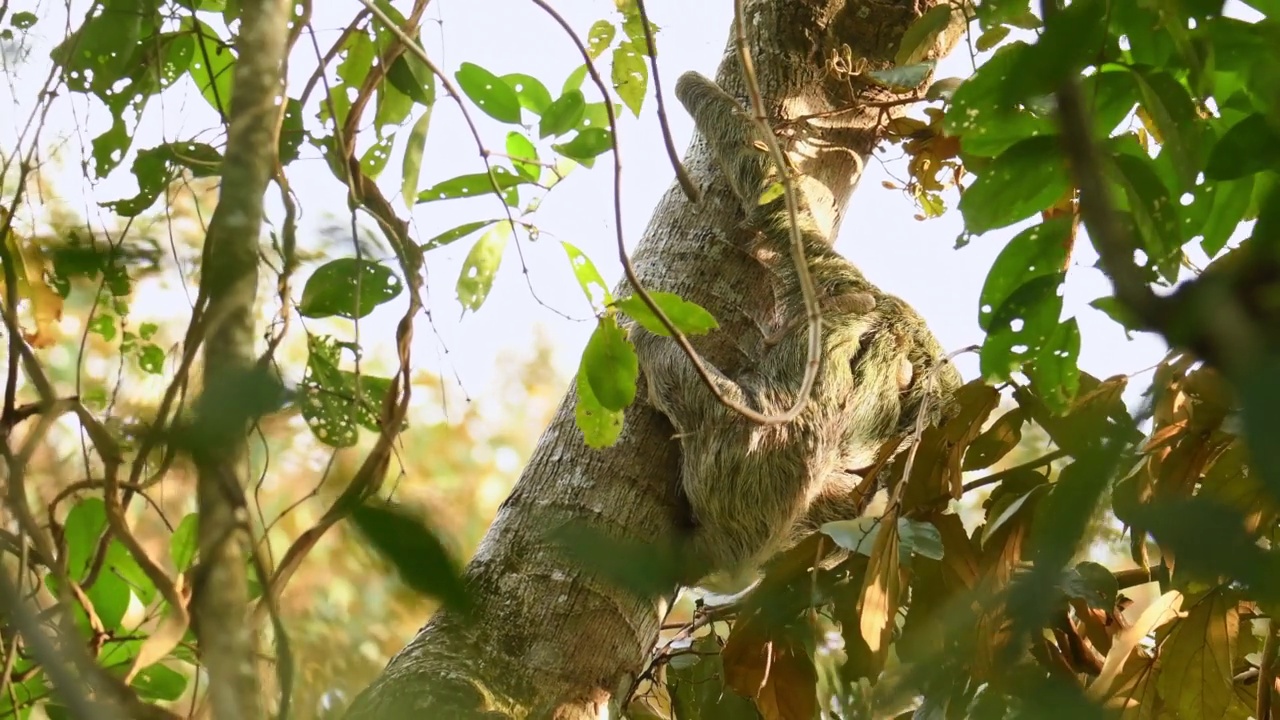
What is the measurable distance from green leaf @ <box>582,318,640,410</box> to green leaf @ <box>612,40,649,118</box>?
1.26 meters

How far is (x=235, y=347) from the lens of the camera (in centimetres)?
82

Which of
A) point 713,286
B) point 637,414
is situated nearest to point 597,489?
point 637,414

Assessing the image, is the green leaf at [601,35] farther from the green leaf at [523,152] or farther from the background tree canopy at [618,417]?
the green leaf at [523,152]

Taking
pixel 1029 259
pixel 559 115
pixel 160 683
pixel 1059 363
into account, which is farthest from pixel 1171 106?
pixel 160 683

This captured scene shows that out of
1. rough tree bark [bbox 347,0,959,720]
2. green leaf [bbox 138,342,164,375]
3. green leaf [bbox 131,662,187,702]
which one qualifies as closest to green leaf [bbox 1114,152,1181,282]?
rough tree bark [bbox 347,0,959,720]

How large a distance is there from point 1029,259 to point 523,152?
1.05m

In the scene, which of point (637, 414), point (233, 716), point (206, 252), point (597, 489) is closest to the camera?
point (233, 716)

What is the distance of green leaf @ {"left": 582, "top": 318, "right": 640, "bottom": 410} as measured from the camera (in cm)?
197

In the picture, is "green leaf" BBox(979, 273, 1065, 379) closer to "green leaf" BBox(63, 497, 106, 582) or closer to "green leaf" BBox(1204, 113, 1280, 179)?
"green leaf" BBox(1204, 113, 1280, 179)

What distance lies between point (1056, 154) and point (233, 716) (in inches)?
55.1

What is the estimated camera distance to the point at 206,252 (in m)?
1.27

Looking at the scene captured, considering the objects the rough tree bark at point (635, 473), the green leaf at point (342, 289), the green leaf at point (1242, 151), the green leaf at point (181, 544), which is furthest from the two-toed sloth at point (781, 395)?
the green leaf at point (1242, 151)

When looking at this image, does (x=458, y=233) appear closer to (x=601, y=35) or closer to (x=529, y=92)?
(x=529, y=92)

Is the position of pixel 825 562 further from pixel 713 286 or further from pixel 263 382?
pixel 263 382
